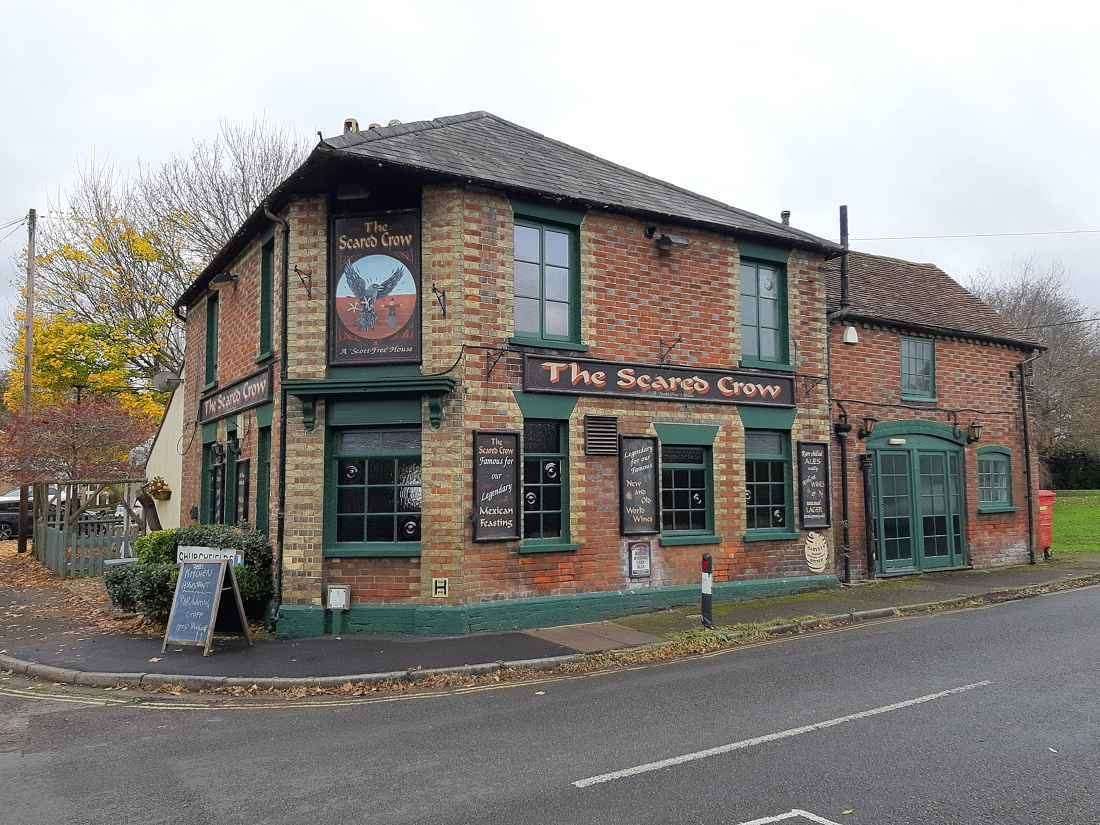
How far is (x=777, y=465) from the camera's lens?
46.7 ft

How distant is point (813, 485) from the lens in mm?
14391

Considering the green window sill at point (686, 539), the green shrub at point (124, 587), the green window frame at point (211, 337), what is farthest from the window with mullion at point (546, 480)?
the green window frame at point (211, 337)

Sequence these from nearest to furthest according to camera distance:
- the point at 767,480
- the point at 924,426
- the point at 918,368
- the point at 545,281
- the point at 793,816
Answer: the point at 793,816, the point at 545,281, the point at 767,480, the point at 924,426, the point at 918,368

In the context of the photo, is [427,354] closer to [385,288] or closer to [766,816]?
[385,288]

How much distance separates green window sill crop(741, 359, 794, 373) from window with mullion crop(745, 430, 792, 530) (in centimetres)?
105

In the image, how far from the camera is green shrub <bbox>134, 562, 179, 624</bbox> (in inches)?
436

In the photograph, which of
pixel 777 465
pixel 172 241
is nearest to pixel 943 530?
pixel 777 465

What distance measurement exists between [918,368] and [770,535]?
19.5ft

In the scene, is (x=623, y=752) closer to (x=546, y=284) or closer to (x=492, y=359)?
(x=492, y=359)

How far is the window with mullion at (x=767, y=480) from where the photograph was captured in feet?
45.3

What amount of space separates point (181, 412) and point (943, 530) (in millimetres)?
16694

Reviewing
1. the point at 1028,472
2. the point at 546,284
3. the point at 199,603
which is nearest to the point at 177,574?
the point at 199,603

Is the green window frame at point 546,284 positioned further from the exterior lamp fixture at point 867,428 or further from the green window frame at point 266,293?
the exterior lamp fixture at point 867,428

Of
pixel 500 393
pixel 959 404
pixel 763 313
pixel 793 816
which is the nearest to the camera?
pixel 793 816
